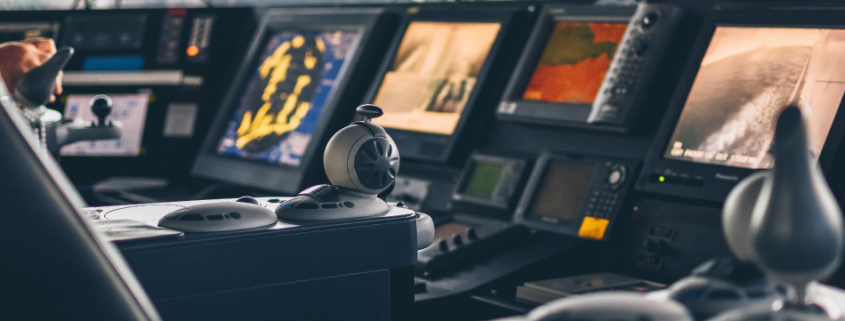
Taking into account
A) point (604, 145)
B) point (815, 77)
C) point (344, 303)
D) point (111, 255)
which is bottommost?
point (344, 303)

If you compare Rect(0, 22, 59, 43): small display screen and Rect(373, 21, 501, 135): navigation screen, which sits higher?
Rect(373, 21, 501, 135): navigation screen

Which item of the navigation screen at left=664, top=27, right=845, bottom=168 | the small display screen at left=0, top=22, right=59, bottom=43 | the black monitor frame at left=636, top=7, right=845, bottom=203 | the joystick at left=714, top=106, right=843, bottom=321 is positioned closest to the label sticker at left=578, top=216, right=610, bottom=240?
the black monitor frame at left=636, top=7, right=845, bottom=203

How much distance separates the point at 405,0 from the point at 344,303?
1.88 meters

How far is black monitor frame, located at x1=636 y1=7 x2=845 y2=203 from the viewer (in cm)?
161

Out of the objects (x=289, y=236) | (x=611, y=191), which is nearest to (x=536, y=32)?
(x=611, y=191)

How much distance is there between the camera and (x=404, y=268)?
1.22 metres

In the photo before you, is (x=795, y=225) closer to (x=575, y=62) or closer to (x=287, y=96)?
(x=575, y=62)

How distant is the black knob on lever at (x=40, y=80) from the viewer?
1.47 m

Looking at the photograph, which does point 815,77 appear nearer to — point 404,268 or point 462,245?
point 462,245

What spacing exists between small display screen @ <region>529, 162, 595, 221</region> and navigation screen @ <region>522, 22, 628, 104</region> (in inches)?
7.4

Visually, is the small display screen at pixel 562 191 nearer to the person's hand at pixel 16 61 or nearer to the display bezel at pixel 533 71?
the display bezel at pixel 533 71

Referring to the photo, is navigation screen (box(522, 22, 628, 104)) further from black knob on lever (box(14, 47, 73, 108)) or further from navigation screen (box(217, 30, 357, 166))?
black knob on lever (box(14, 47, 73, 108))

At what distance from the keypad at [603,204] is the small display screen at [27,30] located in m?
2.63

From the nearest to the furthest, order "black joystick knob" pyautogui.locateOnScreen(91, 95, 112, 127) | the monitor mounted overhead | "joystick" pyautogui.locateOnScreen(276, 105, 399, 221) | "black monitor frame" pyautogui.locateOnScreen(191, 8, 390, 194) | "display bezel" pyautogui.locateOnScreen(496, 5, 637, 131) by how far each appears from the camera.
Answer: "joystick" pyautogui.locateOnScreen(276, 105, 399, 221), the monitor mounted overhead, "display bezel" pyautogui.locateOnScreen(496, 5, 637, 131), "black joystick knob" pyautogui.locateOnScreen(91, 95, 112, 127), "black monitor frame" pyautogui.locateOnScreen(191, 8, 390, 194)
